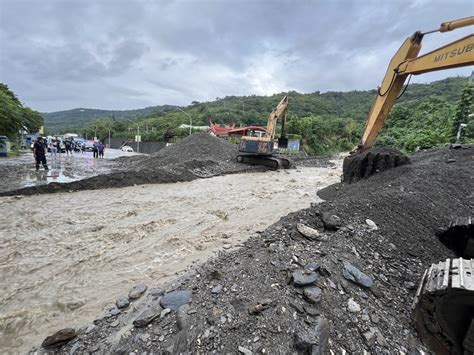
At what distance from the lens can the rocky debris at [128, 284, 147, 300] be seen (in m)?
3.51

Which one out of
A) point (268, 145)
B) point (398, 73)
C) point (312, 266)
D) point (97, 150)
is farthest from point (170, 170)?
point (97, 150)

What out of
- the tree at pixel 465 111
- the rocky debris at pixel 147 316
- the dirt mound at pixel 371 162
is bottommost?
the rocky debris at pixel 147 316

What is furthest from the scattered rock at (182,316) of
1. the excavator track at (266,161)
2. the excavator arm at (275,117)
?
the excavator arm at (275,117)

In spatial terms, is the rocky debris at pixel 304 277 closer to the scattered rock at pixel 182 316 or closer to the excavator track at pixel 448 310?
the excavator track at pixel 448 310

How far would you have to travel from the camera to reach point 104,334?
272cm

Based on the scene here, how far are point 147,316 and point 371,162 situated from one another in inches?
→ 347

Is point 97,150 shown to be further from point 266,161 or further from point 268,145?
point 268,145

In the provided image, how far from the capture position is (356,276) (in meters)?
3.11

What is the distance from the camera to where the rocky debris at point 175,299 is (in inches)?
110

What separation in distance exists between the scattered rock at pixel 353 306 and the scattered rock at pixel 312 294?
31 centimetres

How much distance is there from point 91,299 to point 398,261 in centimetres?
412

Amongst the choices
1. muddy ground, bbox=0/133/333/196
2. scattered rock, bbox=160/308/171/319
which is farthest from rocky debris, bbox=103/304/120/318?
muddy ground, bbox=0/133/333/196

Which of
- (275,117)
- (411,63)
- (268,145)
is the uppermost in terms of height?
(411,63)

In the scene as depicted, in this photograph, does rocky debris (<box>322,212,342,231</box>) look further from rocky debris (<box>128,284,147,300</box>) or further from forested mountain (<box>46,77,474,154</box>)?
forested mountain (<box>46,77,474,154</box>)
